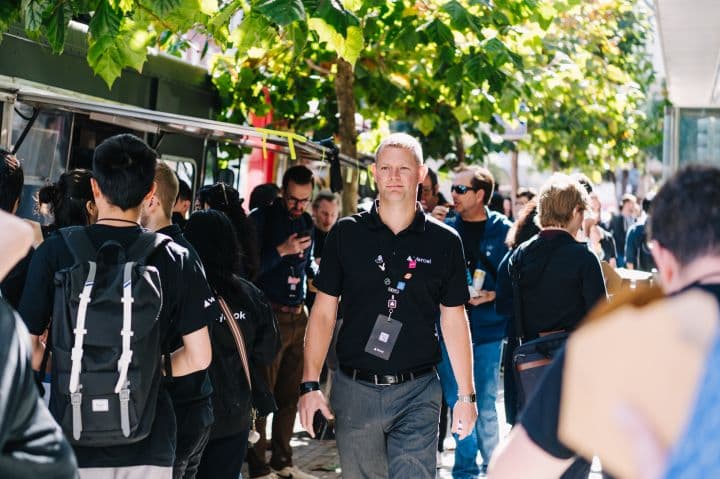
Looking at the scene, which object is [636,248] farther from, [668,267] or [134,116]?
[668,267]

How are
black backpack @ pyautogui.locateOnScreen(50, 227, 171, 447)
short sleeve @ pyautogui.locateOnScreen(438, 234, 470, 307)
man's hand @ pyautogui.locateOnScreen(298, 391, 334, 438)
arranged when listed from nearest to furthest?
1. black backpack @ pyautogui.locateOnScreen(50, 227, 171, 447)
2. man's hand @ pyautogui.locateOnScreen(298, 391, 334, 438)
3. short sleeve @ pyautogui.locateOnScreen(438, 234, 470, 307)

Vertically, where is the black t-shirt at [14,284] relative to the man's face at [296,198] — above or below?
below

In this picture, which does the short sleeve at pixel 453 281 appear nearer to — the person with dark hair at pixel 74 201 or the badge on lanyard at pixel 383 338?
the badge on lanyard at pixel 383 338

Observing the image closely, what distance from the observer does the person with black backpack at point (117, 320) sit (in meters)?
3.84

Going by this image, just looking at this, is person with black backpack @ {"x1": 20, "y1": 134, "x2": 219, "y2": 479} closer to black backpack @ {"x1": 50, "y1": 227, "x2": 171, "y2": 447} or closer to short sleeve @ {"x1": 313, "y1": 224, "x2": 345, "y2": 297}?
black backpack @ {"x1": 50, "y1": 227, "x2": 171, "y2": 447}

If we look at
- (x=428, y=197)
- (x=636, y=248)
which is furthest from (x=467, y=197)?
(x=636, y=248)

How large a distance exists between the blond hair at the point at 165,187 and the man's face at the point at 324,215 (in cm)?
477

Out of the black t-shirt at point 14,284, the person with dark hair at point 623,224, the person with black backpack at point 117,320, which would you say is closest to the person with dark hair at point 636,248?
the person with dark hair at point 623,224

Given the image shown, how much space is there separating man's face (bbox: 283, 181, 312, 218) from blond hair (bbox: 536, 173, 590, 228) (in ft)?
8.22

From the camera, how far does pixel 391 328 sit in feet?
17.2

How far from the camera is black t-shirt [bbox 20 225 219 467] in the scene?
3.98m

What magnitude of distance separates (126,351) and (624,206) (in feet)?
61.6

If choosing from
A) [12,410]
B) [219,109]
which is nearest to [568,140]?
[219,109]

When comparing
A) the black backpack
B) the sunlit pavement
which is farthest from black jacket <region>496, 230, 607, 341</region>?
the black backpack
